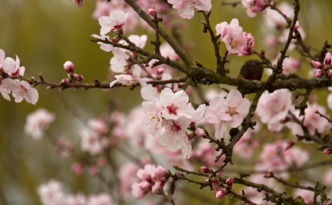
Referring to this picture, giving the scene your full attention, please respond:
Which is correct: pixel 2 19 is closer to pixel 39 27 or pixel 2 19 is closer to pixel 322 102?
pixel 39 27

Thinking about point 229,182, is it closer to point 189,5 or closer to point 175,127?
point 175,127

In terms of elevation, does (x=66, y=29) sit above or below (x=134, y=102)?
above

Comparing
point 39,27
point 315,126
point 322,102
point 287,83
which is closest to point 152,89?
point 287,83

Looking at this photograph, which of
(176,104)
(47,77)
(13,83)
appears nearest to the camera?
(176,104)

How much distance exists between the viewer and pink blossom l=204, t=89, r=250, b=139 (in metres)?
0.75

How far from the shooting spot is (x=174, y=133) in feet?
2.38

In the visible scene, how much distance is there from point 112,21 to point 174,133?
35 centimetres

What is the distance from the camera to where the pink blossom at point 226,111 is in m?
0.75

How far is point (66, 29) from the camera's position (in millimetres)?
3939

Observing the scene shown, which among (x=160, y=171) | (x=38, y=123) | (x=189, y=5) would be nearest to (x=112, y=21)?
(x=189, y=5)

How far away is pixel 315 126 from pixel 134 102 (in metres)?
2.72

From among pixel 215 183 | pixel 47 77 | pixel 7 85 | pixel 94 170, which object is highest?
pixel 47 77

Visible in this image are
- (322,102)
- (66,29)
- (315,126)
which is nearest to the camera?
(315,126)

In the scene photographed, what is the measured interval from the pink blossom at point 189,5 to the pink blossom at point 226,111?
0.23m
